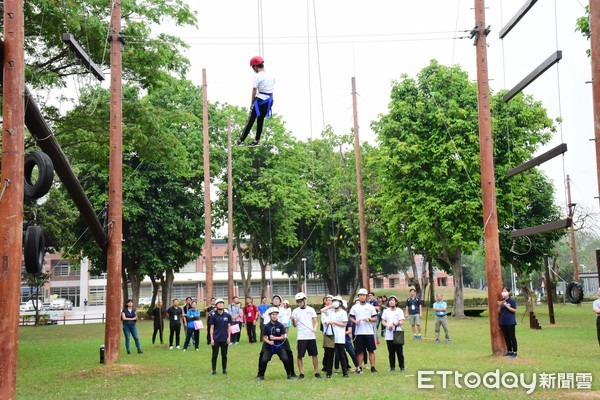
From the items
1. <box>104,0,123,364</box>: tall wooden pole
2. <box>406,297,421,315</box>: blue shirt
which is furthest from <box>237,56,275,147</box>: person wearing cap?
<box>406,297,421,315</box>: blue shirt

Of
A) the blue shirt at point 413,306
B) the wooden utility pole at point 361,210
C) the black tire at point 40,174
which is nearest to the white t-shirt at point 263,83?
the black tire at point 40,174

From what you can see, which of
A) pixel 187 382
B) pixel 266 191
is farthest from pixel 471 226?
pixel 187 382

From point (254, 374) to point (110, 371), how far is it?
332 centimetres

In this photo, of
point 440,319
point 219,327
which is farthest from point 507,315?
point 219,327

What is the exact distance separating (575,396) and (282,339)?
597cm

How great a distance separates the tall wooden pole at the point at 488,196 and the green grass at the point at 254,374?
1056mm

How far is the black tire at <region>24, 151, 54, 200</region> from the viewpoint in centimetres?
942

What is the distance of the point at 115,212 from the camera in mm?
16391

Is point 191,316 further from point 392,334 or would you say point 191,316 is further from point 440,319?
point 392,334

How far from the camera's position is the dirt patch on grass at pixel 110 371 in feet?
48.9

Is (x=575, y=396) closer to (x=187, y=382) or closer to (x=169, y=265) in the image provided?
(x=187, y=382)

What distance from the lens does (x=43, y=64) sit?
65.0 feet

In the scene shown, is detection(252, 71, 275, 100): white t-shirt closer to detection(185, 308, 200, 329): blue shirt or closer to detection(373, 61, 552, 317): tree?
detection(185, 308, 200, 329): blue shirt

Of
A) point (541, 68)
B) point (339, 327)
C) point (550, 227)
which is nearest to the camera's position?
point (550, 227)
